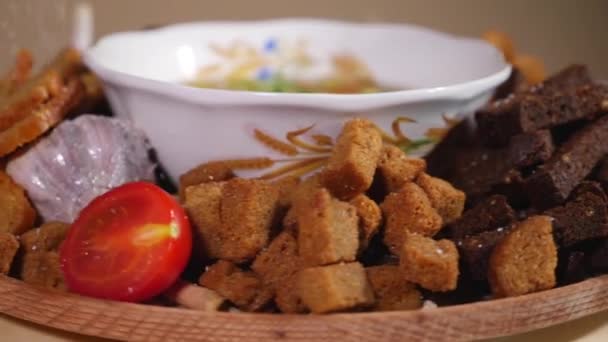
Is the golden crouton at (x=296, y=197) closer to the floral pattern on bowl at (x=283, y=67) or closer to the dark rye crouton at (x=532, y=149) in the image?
the dark rye crouton at (x=532, y=149)

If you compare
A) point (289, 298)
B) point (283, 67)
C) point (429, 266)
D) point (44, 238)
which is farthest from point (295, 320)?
point (283, 67)

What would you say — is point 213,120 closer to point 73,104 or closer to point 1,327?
point 73,104

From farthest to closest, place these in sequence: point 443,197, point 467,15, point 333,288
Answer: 1. point 467,15
2. point 443,197
3. point 333,288

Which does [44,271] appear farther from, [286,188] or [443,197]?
[443,197]

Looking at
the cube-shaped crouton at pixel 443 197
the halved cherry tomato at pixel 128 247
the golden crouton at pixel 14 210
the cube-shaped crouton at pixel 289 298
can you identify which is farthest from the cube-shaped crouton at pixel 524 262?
the golden crouton at pixel 14 210

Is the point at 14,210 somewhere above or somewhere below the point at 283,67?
above

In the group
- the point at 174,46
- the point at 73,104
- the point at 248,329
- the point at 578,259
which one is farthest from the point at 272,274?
the point at 174,46

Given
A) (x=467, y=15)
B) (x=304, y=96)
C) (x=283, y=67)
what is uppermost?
(x=304, y=96)
